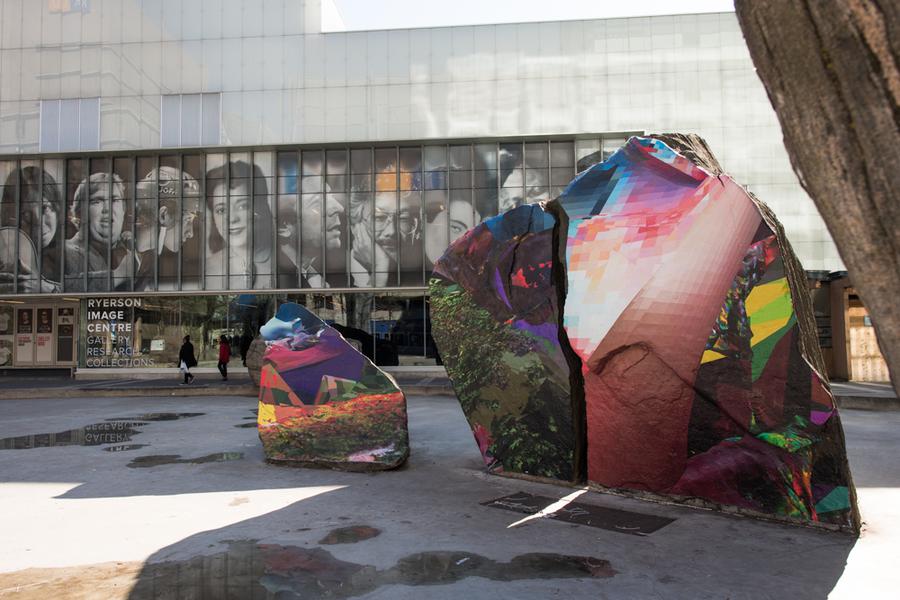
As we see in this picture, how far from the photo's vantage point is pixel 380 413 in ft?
28.8

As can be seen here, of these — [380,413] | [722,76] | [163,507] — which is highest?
[722,76]

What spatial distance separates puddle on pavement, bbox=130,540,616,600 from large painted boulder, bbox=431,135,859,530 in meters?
1.97

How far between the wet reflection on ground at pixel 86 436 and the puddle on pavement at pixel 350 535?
271 inches

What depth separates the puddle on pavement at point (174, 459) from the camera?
9.12 m

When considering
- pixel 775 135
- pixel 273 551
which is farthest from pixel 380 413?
pixel 775 135

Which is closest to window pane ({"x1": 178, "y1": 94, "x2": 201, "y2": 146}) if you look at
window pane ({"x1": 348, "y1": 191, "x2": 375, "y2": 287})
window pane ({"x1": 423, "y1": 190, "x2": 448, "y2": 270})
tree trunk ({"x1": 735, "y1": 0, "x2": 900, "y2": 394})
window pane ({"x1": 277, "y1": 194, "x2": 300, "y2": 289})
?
window pane ({"x1": 277, "y1": 194, "x2": 300, "y2": 289})

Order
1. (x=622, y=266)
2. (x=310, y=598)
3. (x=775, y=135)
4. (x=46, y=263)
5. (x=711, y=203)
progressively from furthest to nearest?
(x=46, y=263)
(x=775, y=135)
(x=622, y=266)
(x=711, y=203)
(x=310, y=598)

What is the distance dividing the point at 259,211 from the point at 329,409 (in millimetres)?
18657

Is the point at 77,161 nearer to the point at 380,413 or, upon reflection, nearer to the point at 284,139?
the point at 284,139

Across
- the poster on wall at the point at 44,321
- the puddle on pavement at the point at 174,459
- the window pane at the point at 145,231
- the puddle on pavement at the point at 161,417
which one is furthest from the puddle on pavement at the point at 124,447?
the poster on wall at the point at 44,321

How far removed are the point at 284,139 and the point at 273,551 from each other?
22.7 metres

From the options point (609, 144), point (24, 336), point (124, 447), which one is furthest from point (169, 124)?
point (124, 447)

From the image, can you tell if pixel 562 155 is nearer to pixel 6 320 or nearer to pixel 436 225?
pixel 436 225

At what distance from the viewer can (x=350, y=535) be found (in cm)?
575
